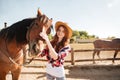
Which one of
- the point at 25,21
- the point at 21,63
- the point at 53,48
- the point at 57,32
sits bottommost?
the point at 21,63

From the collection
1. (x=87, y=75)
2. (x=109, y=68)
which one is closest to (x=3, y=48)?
(x=87, y=75)

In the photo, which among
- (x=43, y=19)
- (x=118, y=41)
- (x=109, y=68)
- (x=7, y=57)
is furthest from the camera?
(x=118, y=41)

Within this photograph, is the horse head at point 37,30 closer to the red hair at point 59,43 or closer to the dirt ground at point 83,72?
the red hair at point 59,43

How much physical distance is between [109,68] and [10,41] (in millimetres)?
6687

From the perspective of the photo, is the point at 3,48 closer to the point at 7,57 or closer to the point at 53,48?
the point at 7,57

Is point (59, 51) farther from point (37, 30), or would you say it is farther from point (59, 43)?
point (37, 30)

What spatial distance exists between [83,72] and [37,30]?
6.29 meters

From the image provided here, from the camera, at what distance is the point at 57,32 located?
121 inches

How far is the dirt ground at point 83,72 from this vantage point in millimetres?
7978

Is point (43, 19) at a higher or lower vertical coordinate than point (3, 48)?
higher

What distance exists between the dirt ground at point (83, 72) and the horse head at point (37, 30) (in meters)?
4.52

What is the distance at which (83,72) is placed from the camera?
8.92m

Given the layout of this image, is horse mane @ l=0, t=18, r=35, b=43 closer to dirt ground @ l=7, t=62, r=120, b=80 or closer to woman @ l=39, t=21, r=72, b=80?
woman @ l=39, t=21, r=72, b=80

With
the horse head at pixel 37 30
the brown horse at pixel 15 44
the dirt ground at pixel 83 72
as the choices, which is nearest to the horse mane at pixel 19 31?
the brown horse at pixel 15 44
